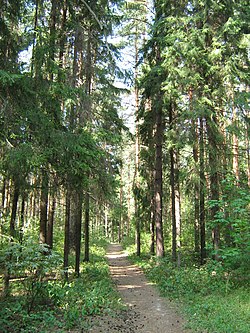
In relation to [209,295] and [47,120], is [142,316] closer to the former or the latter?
[209,295]

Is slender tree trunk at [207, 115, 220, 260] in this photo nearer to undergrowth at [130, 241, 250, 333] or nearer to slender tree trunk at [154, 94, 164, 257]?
undergrowth at [130, 241, 250, 333]

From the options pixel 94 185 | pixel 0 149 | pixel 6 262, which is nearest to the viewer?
pixel 6 262

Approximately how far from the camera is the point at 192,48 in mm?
10961

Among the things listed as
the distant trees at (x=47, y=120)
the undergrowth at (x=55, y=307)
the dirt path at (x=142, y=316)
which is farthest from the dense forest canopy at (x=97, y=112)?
the dirt path at (x=142, y=316)

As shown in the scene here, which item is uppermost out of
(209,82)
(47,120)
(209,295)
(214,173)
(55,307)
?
(209,82)

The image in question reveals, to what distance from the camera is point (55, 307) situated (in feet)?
24.2

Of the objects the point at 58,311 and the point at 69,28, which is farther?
the point at 69,28

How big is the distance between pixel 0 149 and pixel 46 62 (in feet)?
8.96

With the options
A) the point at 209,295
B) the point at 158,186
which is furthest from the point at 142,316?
the point at 158,186

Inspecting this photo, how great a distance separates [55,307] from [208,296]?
14.4 feet

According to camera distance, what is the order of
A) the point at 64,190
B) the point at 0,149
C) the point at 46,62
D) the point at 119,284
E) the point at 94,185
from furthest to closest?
the point at 119,284 < the point at 94,185 < the point at 64,190 < the point at 46,62 < the point at 0,149

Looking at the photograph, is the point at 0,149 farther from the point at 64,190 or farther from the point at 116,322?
the point at 116,322

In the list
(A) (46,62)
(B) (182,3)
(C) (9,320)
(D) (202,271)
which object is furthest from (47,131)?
(B) (182,3)

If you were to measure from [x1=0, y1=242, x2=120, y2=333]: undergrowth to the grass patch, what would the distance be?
6.91 ft
